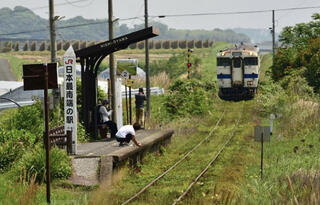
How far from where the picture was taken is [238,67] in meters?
38.4

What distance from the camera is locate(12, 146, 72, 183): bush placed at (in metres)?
14.3

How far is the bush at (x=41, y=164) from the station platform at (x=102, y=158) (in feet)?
0.97

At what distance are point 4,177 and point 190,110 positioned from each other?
21.0m

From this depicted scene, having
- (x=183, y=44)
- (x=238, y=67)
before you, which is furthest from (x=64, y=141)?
(x=183, y=44)

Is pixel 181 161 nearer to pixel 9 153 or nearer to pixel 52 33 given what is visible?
pixel 9 153

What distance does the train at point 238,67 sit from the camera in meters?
38.1

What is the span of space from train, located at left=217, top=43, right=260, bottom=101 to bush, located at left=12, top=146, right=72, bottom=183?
79.0 feet

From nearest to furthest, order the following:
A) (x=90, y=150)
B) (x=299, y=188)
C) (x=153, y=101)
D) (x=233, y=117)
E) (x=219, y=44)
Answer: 1. (x=299, y=188)
2. (x=90, y=150)
3. (x=233, y=117)
4. (x=153, y=101)
5. (x=219, y=44)

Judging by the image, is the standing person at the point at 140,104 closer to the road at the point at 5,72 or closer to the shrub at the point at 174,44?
the road at the point at 5,72

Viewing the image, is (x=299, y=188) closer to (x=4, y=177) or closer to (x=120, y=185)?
(x=120, y=185)

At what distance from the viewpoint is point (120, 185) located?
15438 millimetres

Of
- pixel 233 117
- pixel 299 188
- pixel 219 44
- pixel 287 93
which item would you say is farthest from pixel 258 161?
pixel 219 44

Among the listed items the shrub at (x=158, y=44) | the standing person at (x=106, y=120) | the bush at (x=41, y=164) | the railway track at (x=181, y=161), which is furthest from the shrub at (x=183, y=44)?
the bush at (x=41, y=164)

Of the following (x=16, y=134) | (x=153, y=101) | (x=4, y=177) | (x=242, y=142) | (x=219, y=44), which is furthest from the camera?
(x=219, y=44)
